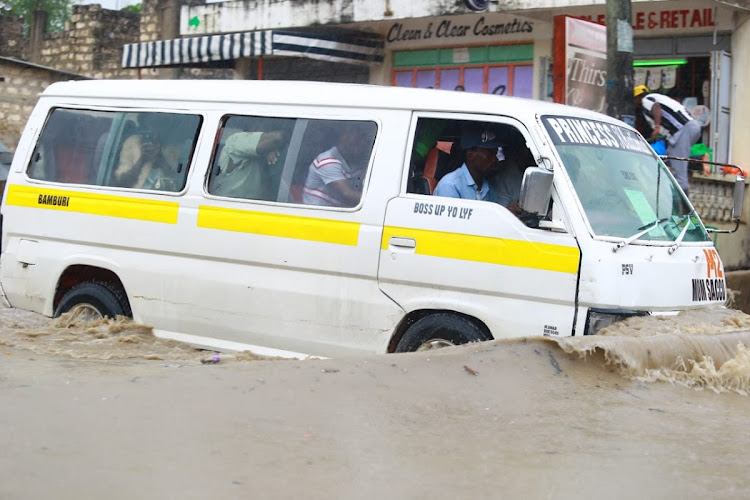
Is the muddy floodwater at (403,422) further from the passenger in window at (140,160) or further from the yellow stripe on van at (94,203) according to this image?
the passenger in window at (140,160)

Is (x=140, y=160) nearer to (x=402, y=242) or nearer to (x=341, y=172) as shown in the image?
(x=341, y=172)

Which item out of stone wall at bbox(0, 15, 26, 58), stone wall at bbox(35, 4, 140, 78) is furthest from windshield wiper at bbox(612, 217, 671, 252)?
stone wall at bbox(0, 15, 26, 58)

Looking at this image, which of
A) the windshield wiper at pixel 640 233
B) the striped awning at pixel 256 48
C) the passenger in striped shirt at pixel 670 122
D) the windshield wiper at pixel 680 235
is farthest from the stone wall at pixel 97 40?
the windshield wiper at pixel 640 233

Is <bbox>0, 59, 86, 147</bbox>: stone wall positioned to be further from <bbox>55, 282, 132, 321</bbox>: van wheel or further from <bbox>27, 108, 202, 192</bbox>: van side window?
<bbox>55, 282, 132, 321</bbox>: van wheel

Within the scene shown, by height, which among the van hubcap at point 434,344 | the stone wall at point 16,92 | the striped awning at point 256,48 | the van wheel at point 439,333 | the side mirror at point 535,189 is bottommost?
the van hubcap at point 434,344

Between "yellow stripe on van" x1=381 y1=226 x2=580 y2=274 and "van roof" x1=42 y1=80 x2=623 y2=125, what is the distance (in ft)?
2.52

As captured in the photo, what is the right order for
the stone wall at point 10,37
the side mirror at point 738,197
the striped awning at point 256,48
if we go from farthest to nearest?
the stone wall at point 10,37 < the striped awning at point 256,48 < the side mirror at point 738,197

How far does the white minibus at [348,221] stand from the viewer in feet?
18.2

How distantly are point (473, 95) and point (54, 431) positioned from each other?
11.1 feet

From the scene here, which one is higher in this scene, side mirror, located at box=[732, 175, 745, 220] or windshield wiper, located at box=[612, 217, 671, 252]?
side mirror, located at box=[732, 175, 745, 220]

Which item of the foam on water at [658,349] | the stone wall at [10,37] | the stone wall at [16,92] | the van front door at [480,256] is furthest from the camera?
the stone wall at [10,37]

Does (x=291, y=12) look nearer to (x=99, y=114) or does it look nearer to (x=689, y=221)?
(x=99, y=114)

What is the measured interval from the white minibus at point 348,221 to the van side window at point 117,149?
0.02m

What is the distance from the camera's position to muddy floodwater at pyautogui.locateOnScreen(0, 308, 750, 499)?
11.1 feet
